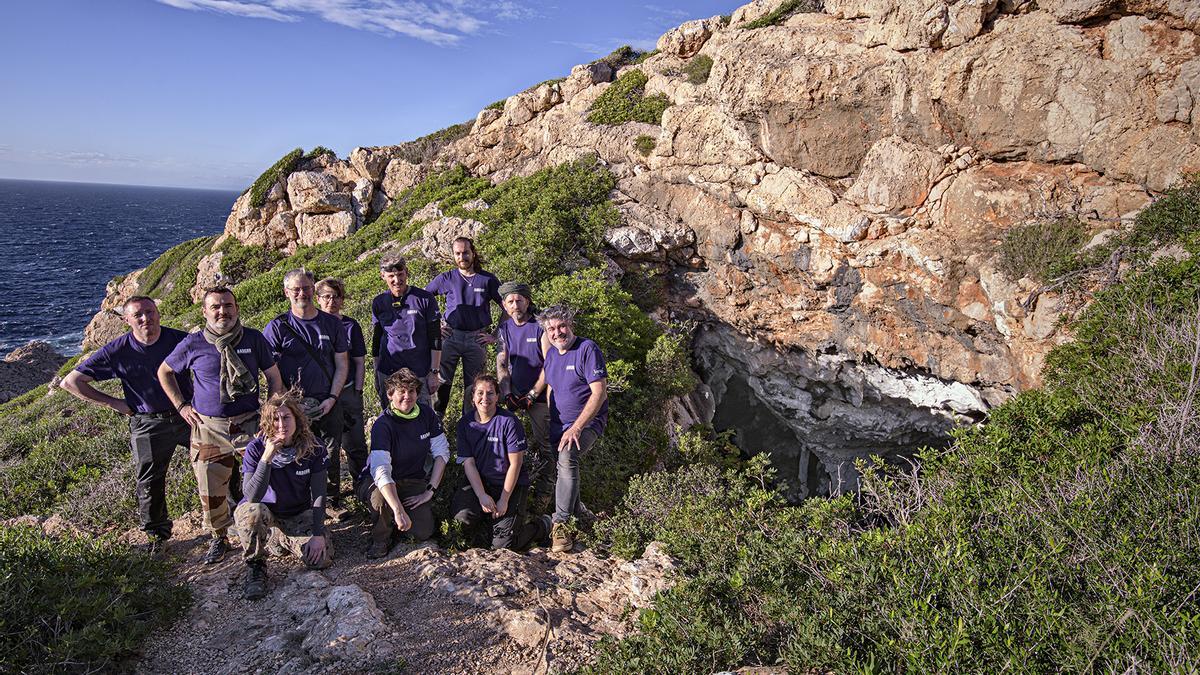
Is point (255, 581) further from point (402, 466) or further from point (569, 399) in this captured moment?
point (569, 399)

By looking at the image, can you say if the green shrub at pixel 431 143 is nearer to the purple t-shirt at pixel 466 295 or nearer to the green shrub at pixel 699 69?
the green shrub at pixel 699 69

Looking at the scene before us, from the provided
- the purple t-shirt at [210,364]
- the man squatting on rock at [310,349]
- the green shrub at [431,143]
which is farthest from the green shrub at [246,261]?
the purple t-shirt at [210,364]

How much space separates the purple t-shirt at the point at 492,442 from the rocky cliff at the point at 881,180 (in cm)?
712

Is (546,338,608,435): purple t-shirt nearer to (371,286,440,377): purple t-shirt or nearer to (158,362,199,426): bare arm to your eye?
(371,286,440,377): purple t-shirt

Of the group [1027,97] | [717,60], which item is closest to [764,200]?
[717,60]

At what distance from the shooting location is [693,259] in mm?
12836

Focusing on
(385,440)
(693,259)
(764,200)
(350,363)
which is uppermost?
(764,200)

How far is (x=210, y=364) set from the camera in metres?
5.21

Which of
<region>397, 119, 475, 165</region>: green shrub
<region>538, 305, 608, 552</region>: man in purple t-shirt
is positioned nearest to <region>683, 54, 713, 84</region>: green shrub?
<region>397, 119, 475, 165</region>: green shrub

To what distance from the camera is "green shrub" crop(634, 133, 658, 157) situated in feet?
46.3

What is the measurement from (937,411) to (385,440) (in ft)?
35.7

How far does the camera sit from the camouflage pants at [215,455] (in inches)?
209

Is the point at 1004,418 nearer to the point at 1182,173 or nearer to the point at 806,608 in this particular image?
the point at 806,608

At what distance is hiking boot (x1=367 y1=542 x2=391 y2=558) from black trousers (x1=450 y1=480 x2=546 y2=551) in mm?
702
